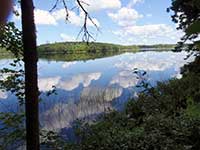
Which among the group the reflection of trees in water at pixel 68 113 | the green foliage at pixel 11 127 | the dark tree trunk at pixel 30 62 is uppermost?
the dark tree trunk at pixel 30 62

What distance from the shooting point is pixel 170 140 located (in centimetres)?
812

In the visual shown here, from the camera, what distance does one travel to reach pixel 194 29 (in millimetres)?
989

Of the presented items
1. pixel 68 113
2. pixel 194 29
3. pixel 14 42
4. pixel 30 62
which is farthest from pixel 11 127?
pixel 68 113

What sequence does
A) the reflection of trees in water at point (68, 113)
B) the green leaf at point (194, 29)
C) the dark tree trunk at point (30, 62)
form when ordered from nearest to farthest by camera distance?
1. the green leaf at point (194, 29)
2. the dark tree trunk at point (30, 62)
3. the reflection of trees in water at point (68, 113)

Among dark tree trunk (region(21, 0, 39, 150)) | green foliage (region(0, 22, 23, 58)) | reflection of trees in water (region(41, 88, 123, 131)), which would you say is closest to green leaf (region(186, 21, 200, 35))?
dark tree trunk (region(21, 0, 39, 150))

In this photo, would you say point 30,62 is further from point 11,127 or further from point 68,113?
point 68,113

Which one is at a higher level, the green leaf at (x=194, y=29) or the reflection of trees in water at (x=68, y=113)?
the green leaf at (x=194, y=29)

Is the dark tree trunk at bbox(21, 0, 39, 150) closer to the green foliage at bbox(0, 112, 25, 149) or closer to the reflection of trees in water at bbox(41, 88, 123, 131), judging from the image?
the green foliage at bbox(0, 112, 25, 149)

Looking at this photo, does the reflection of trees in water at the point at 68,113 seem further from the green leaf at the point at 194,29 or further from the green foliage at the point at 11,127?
the green leaf at the point at 194,29

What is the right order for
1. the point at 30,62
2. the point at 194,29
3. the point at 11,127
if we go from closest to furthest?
1. the point at 194,29
2. the point at 30,62
3. the point at 11,127

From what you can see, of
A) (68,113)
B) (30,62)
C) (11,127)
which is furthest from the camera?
(68,113)

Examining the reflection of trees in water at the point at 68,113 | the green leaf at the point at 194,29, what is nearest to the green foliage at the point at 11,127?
A: the green leaf at the point at 194,29

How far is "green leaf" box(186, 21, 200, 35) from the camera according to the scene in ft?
3.14

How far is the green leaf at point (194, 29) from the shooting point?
0.96 metres
